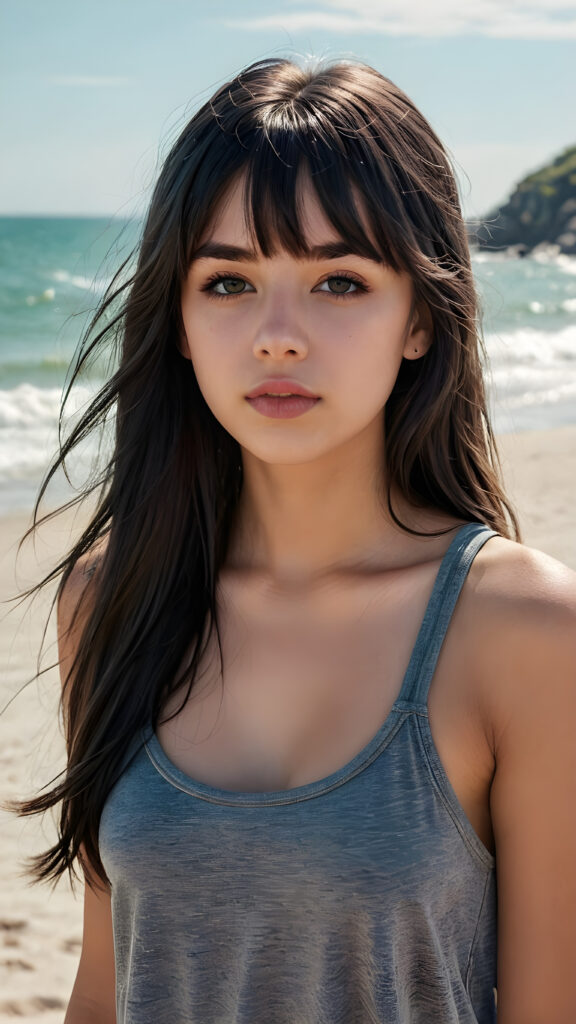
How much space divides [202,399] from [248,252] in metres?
0.51

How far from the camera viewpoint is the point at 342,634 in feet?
6.46

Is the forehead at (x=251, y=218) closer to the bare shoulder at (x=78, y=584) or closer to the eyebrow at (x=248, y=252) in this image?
the eyebrow at (x=248, y=252)

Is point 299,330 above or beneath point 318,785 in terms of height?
above

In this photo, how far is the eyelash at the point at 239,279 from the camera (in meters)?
1.82

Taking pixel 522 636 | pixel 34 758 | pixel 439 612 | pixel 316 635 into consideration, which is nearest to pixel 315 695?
pixel 316 635

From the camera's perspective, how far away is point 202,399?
230cm

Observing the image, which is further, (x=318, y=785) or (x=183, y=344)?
(x=183, y=344)

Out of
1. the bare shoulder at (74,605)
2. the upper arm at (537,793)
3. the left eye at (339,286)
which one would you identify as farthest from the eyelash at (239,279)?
the bare shoulder at (74,605)

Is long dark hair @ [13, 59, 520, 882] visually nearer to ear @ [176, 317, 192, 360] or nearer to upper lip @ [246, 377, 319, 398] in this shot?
ear @ [176, 317, 192, 360]

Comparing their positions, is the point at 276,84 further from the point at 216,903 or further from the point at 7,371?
the point at 7,371

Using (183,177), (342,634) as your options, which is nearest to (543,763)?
(342,634)

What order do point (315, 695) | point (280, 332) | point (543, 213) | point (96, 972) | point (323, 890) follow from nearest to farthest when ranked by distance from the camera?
1. point (323, 890)
2. point (280, 332)
3. point (315, 695)
4. point (96, 972)
5. point (543, 213)

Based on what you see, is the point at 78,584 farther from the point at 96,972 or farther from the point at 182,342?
the point at 96,972

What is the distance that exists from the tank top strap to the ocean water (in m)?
0.42
